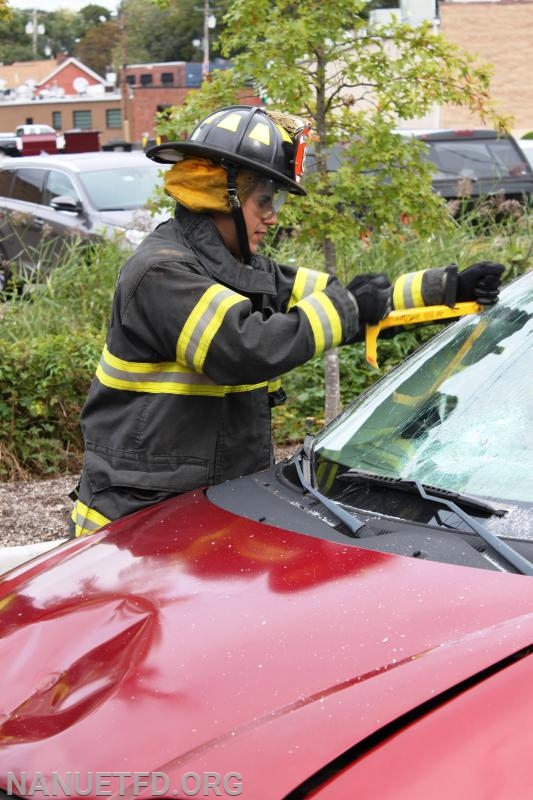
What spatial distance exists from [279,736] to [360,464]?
3.33ft

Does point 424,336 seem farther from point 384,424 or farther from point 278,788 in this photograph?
point 278,788

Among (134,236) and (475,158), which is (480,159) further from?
(134,236)

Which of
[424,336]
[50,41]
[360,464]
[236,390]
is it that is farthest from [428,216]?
[50,41]

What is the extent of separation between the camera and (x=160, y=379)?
296cm

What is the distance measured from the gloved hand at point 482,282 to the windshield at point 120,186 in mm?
7962

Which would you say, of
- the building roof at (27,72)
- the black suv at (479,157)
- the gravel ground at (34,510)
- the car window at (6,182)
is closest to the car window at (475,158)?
the black suv at (479,157)

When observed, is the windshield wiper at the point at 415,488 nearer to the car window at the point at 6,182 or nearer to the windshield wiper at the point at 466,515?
the windshield wiper at the point at 466,515

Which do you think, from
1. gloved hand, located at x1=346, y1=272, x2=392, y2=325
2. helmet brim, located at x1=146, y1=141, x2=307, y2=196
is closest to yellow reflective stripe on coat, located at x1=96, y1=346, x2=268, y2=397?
gloved hand, located at x1=346, y1=272, x2=392, y2=325

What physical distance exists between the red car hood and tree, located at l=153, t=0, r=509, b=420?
11.4ft

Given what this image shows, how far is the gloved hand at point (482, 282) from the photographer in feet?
9.36

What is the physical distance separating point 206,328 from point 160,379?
270mm

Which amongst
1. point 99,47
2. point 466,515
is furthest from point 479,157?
point 99,47

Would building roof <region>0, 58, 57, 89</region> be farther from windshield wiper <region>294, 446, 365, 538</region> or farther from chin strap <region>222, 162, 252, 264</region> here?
windshield wiper <region>294, 446, 365, 538</region>

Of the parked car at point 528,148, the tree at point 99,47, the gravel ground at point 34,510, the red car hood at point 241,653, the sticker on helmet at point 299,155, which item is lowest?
the tree at point 99,47
